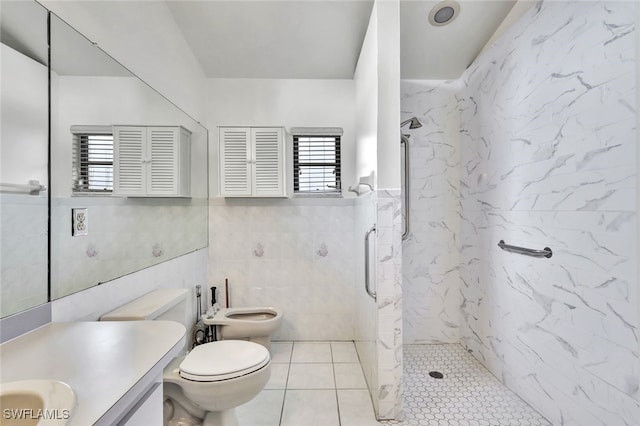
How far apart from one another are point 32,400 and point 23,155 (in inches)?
30.1

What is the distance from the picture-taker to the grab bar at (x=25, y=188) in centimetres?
86

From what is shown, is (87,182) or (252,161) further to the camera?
(252,161)

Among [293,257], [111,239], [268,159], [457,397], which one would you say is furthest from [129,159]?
[457,397]

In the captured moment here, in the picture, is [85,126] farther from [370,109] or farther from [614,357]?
[614,357]

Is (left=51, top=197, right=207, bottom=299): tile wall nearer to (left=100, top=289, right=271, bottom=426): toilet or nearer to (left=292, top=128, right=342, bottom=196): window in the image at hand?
(left=100, top=289, right=271, bottom=426): toilet

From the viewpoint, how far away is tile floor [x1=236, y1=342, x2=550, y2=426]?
1655 mm

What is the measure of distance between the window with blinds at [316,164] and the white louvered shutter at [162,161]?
1081 mm

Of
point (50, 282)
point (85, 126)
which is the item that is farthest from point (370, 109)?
point (50, 282)

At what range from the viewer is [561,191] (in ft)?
5.05

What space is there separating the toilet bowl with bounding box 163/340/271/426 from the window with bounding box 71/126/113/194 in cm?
98

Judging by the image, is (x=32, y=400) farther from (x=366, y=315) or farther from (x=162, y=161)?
(x=366, y=315)

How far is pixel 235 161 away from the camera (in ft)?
8.12

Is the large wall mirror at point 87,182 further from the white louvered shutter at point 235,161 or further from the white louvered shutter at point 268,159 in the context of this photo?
the white louvered shutter at point 268,159

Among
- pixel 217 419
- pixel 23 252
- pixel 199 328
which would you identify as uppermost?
pixel 23 252
